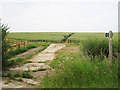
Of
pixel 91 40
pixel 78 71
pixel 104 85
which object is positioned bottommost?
pixel 104 85

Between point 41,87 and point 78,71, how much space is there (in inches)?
44.0

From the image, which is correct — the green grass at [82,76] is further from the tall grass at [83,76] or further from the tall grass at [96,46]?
the tall grass at [96,46]

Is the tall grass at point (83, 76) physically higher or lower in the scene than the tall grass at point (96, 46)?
lower

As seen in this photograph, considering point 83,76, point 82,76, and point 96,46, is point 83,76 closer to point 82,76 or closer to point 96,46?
point 82,76

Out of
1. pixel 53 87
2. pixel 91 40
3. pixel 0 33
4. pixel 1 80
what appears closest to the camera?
pixel 53 87

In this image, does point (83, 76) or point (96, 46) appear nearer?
point (83, 76)

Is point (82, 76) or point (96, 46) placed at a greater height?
point (96, 46)

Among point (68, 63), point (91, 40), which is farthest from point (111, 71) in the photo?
point (91, 40)

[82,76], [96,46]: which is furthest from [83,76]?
[96,46]

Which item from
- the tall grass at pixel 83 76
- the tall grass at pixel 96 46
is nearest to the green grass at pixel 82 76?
the tall grass at pixel 83 76

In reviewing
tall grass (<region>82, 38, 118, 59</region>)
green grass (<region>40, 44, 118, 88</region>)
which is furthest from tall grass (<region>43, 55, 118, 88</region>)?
tall grass (<region>82, 38, 118, 59</region>)

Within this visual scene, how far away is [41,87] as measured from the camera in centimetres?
328

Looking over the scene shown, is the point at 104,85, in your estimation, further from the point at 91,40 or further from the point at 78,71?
the point at 91,40

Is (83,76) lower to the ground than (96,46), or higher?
lower
